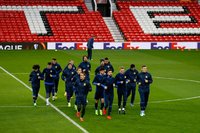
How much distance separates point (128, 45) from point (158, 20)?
9.63 meters

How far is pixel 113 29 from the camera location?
66062 mm

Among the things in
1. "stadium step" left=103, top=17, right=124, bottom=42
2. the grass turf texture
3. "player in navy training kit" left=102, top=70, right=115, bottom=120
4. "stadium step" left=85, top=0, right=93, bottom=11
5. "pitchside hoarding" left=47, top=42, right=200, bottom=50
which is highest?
"stadium step" left=85, top=0, right=93, bottom=11

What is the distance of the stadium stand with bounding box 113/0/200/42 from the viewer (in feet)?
215

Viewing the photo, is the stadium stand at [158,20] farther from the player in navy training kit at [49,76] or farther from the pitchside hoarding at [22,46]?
the player in navy training kit at [49,76]

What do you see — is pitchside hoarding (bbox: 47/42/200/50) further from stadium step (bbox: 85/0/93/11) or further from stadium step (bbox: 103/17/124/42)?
stadium step (bbox: 85/0/93/11)

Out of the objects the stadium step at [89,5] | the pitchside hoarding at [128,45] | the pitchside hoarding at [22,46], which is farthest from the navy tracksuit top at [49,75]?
the stadium step at [89,5]

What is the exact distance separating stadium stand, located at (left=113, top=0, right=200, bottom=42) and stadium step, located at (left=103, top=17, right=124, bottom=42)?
1.72ft

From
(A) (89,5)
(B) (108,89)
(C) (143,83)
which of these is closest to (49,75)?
(B) (108,89)

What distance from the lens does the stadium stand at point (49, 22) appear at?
61.9 m

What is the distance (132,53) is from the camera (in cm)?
5709

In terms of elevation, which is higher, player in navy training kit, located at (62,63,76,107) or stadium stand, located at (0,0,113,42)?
stadium stand, located at (0,0,113,42)

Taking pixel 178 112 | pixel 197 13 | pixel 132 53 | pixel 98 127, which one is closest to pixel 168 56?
pixel 132 53

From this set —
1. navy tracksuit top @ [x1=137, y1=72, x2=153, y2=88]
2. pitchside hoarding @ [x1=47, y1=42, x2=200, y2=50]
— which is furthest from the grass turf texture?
pitchside hoarding @ [x1=47, y1=42, x2=200, y2=50]

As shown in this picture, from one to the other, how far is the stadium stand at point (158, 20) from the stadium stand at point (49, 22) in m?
3.02
